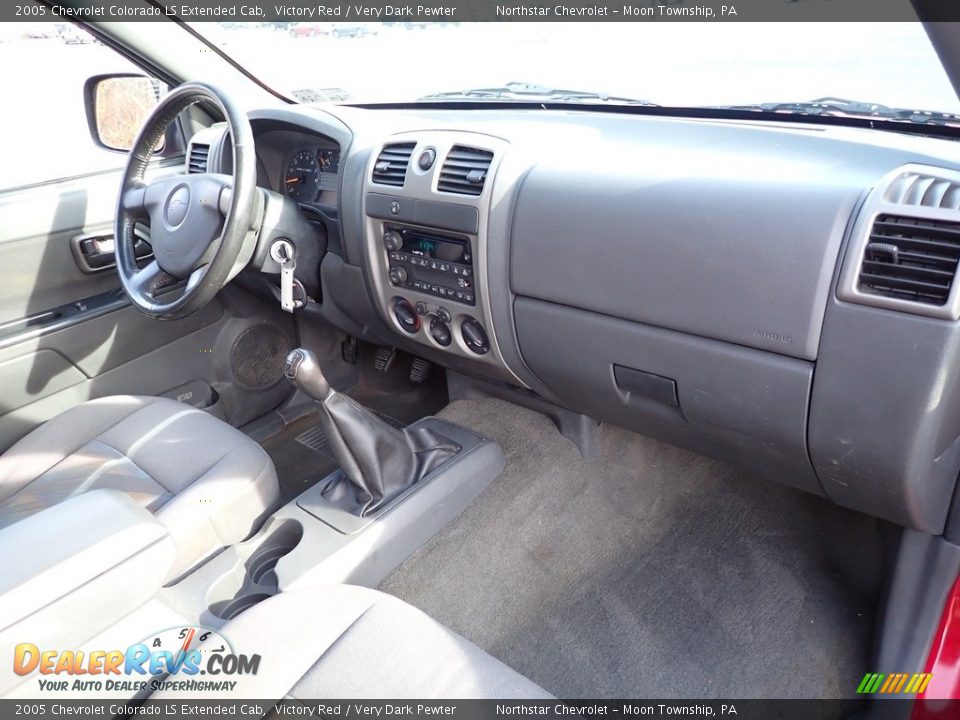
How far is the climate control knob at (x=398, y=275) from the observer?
6.42ft

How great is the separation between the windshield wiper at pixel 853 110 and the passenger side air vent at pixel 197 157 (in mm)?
1588

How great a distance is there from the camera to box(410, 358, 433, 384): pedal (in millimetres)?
2762

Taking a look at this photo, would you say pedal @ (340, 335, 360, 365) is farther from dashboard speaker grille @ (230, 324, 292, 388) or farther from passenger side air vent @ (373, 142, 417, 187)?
passenger side air vent @ (373, 142, 417, 187)

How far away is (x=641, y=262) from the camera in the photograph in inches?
56.6

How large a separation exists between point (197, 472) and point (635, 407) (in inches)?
40.1

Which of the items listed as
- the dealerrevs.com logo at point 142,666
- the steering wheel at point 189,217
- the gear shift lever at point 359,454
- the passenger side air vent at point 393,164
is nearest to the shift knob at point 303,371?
the gear shift lever at point 359,454

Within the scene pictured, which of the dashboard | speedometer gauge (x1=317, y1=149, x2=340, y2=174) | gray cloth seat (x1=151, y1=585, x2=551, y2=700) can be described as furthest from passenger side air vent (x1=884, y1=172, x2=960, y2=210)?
speedometer gauge (x1=317, y1=149, x2=340, y2=174)

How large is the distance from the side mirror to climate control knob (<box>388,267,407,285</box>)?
1022mm

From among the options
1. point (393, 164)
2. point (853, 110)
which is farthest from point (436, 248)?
point (853, 110)

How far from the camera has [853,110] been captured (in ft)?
4.99

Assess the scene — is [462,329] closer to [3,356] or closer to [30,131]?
[3,356]

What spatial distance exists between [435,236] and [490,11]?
60 centimetres

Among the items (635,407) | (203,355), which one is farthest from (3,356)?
(635,407)

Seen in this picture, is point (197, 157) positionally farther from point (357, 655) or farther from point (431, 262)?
point (357, 655)
